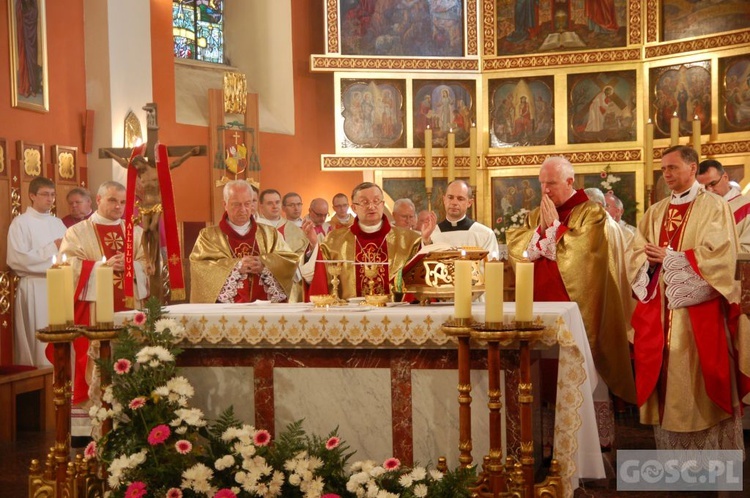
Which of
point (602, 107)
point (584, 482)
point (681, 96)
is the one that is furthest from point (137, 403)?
point (602, 107)

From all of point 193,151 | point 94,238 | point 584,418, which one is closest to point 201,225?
point 94,238

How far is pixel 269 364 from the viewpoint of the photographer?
4.36 meters

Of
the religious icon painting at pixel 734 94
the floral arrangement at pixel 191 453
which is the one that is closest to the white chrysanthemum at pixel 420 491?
the floral arrangement at pixel 191 453

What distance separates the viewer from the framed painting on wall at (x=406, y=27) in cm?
1352

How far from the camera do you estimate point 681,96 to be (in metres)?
12.4

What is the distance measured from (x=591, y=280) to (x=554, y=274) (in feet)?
0.72

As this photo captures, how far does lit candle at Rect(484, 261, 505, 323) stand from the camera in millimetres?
3660

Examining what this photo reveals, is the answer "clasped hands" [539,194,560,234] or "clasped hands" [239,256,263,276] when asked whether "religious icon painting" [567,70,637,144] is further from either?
"clasped hands" [239,256,263,276]

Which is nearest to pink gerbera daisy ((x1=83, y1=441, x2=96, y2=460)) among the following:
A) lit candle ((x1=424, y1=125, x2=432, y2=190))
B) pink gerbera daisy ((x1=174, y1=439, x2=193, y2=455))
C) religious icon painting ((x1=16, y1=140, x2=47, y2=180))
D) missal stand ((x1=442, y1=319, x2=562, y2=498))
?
pink gerbera daisy ((x1=174, y1=439, x2=193, y2=455))

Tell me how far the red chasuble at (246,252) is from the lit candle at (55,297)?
72.1 inches

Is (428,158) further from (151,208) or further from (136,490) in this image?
(136,490)

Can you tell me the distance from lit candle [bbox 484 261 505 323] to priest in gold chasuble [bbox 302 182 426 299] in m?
1.47

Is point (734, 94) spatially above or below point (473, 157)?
above

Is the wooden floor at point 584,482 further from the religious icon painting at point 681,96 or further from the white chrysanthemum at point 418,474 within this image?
the religious icon painting at point 681,96
